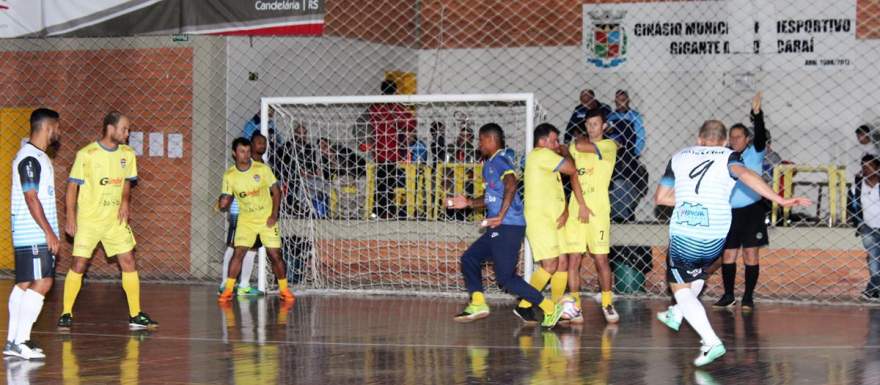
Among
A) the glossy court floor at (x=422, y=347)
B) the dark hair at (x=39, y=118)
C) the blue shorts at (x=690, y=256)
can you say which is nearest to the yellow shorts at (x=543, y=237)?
the glossy court floor at (x=422, y=347)

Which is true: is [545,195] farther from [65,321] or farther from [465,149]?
[465,149]

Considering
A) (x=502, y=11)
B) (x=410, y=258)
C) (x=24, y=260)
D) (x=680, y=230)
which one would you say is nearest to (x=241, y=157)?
(x=410, y=258)

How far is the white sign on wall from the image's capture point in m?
21.3

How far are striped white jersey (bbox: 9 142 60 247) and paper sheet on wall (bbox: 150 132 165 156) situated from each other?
8.61 meters

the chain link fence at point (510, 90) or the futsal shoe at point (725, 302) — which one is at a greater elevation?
the chain link fence at point (510, 90)

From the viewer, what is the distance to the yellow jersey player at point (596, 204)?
501 inches

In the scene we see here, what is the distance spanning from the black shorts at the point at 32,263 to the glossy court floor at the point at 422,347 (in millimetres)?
688

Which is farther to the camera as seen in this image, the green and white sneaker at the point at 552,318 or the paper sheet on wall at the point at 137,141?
the paper sheet on wall at the point at 137,141

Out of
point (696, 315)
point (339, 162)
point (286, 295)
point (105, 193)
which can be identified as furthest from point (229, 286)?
point (696, 315)

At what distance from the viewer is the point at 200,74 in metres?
18.6

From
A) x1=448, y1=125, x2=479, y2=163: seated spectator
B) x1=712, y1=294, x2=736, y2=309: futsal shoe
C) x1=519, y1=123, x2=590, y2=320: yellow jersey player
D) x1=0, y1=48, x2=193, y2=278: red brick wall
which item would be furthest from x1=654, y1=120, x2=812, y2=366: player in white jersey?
x1=0, y1=48, x2=193, y2=278: red brick wall

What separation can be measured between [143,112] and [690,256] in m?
11.3

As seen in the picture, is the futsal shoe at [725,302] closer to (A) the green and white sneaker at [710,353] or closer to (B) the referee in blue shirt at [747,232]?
(B) the referee in blue shirt at [747,232]

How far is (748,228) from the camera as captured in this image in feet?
47.2
